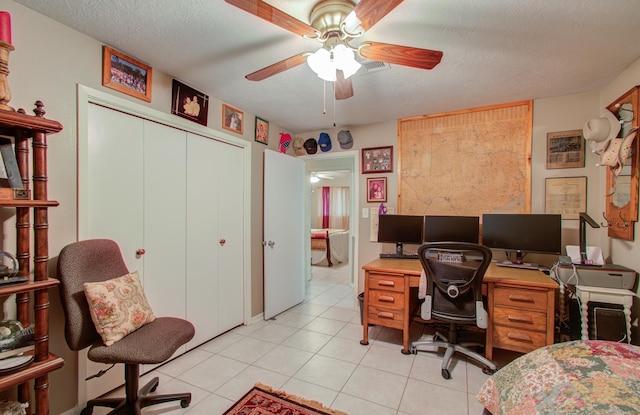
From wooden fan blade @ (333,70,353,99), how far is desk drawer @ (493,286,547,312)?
193 centimetres

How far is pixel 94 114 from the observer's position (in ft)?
6.02

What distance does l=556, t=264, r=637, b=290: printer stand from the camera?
1.98 m

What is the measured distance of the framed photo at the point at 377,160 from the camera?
3406mm

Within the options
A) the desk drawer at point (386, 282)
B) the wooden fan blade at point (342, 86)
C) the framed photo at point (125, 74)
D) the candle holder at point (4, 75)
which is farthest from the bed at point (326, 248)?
the candle holder at point (4, 75)

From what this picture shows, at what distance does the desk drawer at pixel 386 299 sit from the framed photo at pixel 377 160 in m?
1.49

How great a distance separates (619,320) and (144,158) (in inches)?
140

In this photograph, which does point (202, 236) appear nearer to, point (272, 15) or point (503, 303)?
point (272, 15)

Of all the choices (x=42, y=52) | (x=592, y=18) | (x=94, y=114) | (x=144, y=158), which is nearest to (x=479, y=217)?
(x=592, y=18)

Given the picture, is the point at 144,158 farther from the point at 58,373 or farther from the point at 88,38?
the point at 58,373

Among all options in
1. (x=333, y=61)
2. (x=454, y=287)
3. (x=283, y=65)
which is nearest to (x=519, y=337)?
(x=454, y=287)

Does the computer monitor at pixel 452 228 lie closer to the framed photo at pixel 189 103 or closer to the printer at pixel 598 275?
the printer at pixel 598 275

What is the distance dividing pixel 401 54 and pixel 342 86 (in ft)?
1.45

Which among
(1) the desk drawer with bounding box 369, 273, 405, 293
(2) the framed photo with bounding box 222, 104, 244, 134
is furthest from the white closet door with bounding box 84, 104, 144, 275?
(1) the desk drawer with bounding box 369, 273, 405, 293

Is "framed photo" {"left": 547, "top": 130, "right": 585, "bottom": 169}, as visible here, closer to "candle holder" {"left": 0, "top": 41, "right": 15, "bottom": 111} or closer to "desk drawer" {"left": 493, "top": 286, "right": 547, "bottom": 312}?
"desk drawer" {"left": 493, "top": 286, "right": 547, "bottom": 312}
